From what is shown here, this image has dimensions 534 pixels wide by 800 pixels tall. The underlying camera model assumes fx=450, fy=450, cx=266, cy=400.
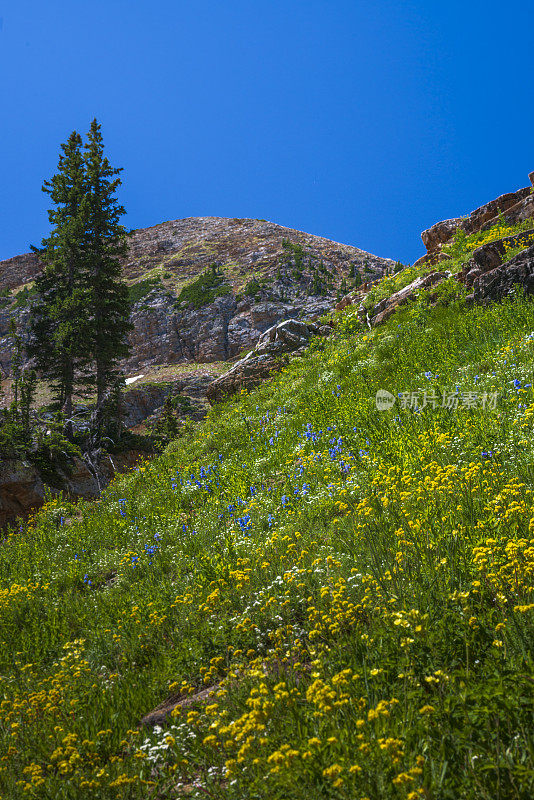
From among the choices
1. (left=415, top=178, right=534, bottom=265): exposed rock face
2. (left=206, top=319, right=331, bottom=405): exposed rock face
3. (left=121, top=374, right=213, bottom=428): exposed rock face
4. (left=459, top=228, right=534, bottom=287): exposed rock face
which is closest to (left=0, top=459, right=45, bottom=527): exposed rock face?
(left=206, top=319, right=331, bottom=405): exposed rock face

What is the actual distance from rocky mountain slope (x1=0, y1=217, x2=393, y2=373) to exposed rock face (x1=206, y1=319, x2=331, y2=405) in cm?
4689

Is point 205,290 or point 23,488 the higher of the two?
point 205,290

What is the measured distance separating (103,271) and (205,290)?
57.1 m

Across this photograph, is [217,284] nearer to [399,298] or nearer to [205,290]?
[205,290]

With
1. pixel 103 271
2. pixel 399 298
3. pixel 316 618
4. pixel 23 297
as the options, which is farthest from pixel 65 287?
pixel 23 297

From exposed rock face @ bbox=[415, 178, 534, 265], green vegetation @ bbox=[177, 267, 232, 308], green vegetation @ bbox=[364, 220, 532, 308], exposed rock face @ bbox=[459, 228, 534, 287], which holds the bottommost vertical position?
exposed rock face @ bbox=[459, 228, 534, 287]

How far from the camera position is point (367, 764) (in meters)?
1.95

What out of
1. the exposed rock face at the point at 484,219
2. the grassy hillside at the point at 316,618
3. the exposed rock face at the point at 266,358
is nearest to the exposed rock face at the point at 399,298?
the exposed rock face at the point at 266,358

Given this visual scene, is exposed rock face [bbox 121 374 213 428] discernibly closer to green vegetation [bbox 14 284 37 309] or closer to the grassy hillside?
green vegetation [bbox 14 284 37 309]

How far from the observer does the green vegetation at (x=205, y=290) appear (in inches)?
3039

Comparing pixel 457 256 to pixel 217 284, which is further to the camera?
pixel 217 284

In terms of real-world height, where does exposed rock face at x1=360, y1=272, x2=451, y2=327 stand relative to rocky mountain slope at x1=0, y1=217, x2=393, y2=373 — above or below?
below

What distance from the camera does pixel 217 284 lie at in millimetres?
80938

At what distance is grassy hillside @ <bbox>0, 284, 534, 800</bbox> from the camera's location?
6.78 ft
